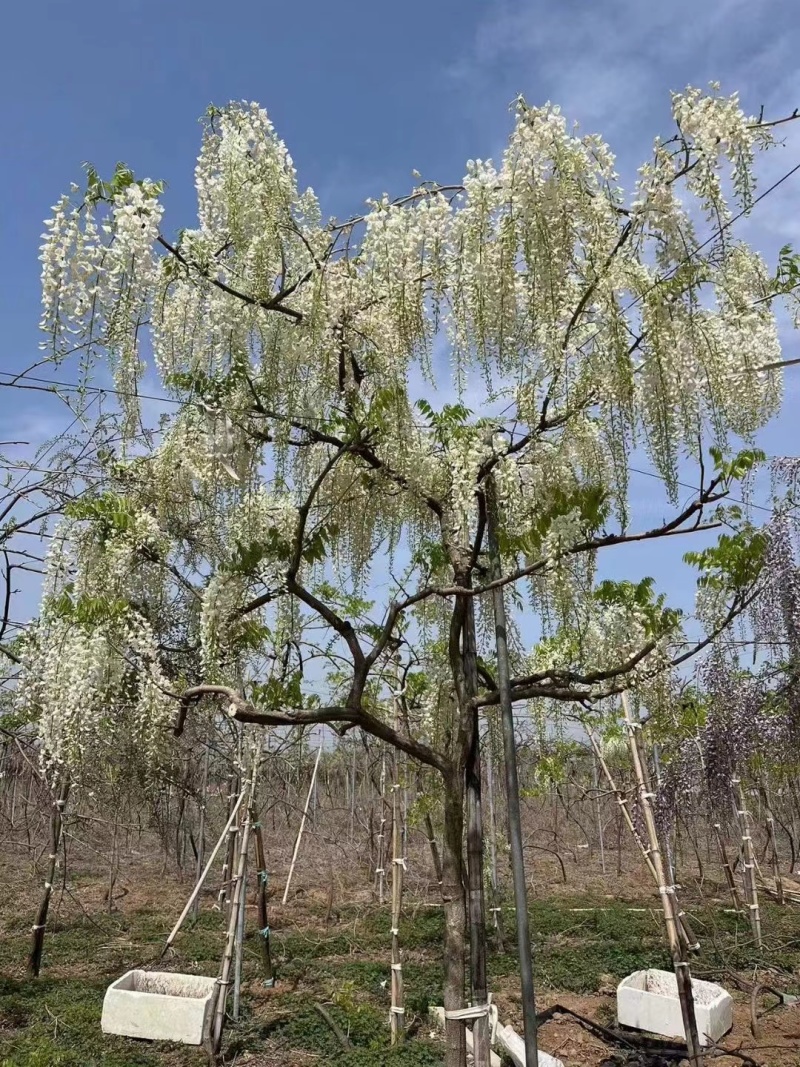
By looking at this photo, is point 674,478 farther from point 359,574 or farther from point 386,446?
point 359,574

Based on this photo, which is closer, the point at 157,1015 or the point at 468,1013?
the point at 468,1013

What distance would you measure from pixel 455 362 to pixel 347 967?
437cm

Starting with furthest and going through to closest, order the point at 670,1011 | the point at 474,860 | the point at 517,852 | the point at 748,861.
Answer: the point at 748,861
the point at 670,1011
the point at 474,860
the point at 517,852

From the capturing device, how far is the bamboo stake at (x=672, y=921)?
3688 millimetres

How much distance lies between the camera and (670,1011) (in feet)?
14.4

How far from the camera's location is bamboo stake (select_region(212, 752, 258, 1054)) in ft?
13.4

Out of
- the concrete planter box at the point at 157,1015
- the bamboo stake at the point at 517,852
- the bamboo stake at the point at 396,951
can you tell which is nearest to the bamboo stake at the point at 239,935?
the concrete planter box at the point at 157,1015

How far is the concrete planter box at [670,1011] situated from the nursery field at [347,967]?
0.13 m

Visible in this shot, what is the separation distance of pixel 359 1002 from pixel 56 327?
4150mm

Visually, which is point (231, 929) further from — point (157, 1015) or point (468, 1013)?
point (468, 1013)

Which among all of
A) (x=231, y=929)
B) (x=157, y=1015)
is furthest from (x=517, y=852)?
(x=157, y=1015)

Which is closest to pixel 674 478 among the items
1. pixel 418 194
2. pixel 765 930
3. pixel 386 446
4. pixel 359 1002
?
pixel 386 446

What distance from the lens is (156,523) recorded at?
4055 mm

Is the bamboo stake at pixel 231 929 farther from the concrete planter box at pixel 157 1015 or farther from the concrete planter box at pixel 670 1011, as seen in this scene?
the concrete planter box at pixel 670 1011
